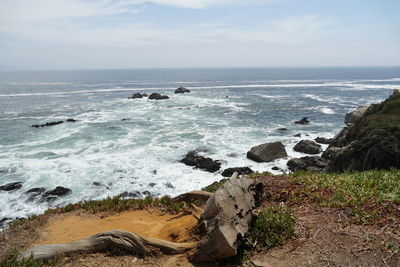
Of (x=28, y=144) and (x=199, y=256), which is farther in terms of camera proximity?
(x=28, y=144)

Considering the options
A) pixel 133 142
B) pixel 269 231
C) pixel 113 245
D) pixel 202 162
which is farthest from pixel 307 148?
pixel 113 245

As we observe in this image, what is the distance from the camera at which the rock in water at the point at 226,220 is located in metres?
5.95

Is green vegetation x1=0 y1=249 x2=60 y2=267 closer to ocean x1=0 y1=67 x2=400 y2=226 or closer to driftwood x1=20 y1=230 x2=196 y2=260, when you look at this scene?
driftwood x1=20 y1=230 x2=196 y2=260

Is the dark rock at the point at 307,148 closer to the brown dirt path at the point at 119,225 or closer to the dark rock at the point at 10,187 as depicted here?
the brown dirt path at the point at 119,225

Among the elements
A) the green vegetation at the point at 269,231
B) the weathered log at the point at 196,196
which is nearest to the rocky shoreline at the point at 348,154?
the weathered log at the point at 196,196

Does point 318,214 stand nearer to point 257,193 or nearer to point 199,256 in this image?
point 257,193

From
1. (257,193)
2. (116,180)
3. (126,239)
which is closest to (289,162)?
(116,180)

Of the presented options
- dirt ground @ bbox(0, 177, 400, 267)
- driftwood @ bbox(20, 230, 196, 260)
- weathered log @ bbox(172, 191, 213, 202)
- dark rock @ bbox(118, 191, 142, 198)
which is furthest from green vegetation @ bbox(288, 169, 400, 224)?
dark rock @ bbox(118, 191, 142, 198)

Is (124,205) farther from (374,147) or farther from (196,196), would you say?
(374,147)

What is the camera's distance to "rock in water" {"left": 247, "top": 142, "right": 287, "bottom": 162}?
29016 mm

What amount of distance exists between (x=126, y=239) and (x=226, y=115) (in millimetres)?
47864

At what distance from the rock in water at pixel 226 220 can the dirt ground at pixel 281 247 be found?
32 cm

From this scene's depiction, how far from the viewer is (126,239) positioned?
22.9 ft

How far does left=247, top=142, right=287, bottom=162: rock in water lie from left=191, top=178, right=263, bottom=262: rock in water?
71.7 ft
